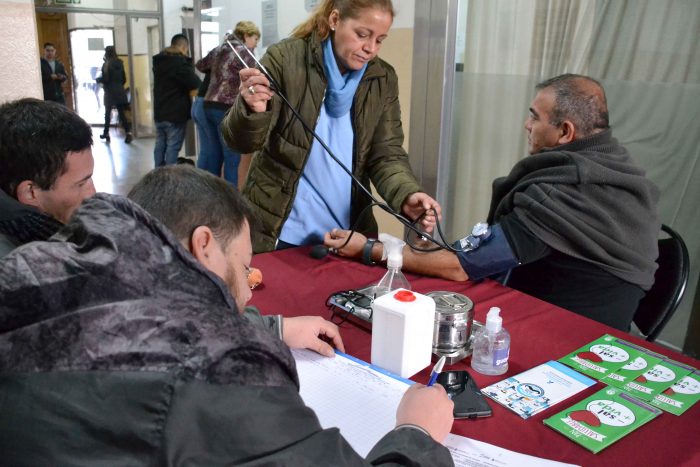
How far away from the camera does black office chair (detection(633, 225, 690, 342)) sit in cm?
160

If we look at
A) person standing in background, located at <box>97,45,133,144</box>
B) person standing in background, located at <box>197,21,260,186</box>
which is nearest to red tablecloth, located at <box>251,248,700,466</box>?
person standing in background, located at <box>197,21,260,186</box>

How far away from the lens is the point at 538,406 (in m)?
1.00

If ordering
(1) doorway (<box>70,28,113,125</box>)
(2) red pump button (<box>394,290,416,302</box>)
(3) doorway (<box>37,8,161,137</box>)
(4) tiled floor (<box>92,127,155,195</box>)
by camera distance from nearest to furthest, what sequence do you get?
(2) red pump button (<box>394,290,416,302</box>), (4) tiled floor (<box>92,127,155,195</box>), (3) doorway (<box>37,8,161,137</box>), (1) doorway (<box>70,28,113,125</box>)

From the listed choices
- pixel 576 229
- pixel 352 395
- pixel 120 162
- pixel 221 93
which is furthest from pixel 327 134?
pixel 120 162

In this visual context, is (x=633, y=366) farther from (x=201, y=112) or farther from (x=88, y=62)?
(x=88, y=62)

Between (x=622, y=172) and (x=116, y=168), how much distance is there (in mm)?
5922

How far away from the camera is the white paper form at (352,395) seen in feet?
3.01

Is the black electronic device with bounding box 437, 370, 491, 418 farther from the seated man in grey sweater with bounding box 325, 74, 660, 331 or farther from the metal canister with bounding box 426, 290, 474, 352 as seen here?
the seated man in grey sweater with bounding box 325, 74, 660, 331

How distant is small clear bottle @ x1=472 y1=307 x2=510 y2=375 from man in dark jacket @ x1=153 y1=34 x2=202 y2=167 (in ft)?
16.1

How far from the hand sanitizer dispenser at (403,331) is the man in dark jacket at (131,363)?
17.3 inches

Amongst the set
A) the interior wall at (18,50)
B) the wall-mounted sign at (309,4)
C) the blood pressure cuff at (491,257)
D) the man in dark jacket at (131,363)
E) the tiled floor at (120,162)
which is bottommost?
the tiled floor at (120,162)

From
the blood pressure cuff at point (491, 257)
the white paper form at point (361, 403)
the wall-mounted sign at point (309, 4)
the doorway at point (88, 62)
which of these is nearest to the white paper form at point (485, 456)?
the white paper form at point (361, 403)

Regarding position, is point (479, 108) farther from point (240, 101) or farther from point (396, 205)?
point (240, 101)

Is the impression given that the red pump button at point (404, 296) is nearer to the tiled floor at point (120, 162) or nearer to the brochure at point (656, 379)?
the brochure at point (656, 379)
